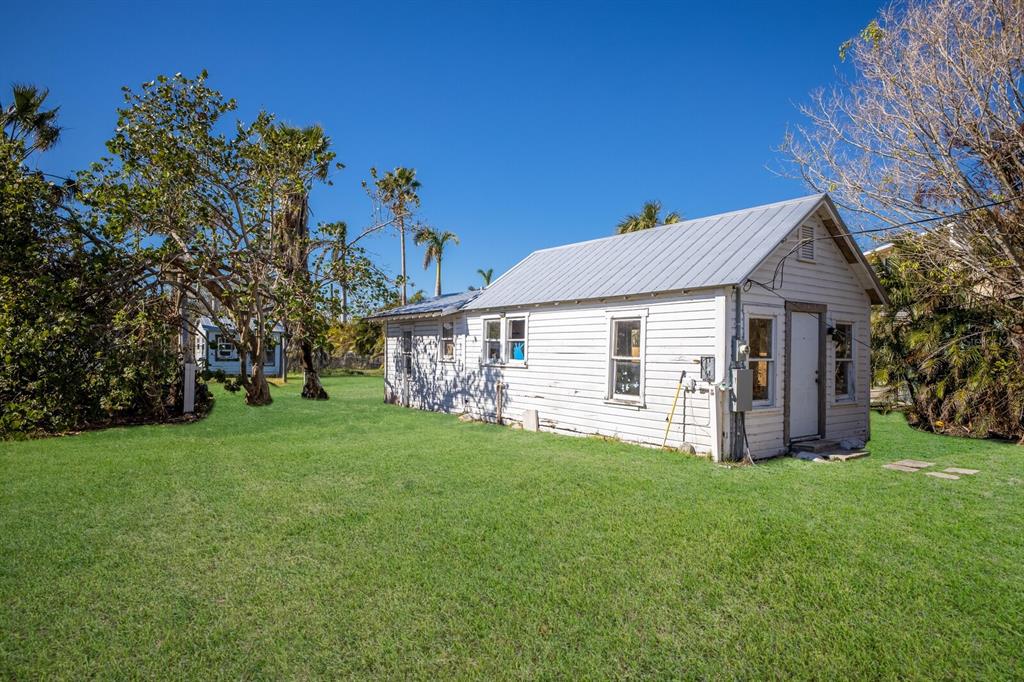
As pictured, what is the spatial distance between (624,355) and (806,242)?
13.0ft

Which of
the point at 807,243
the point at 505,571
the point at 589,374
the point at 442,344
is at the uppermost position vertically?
the point at 807,243

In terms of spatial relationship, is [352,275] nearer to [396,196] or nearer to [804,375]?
[396,196]

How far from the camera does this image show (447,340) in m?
16.8

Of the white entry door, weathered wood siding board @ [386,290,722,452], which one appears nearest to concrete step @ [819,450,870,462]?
the white entry door

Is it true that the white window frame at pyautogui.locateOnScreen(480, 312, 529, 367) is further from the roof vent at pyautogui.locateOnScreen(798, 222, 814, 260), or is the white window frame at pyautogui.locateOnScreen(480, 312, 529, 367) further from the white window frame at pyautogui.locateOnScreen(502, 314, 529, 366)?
the roof vent at pyautogui.locateOnScreen(798, 222, 814, 260)

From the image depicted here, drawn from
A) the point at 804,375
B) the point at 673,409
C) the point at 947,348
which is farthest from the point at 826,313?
the point at 673,409

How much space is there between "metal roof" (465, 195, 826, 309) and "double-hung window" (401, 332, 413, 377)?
13.0 ft

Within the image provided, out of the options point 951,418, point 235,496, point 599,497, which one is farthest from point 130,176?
point 951,418

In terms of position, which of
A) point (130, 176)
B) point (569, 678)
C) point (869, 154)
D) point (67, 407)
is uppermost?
point (869, 154)

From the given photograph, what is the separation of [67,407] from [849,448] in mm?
14356

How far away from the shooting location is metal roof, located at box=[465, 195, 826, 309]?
9.71 m

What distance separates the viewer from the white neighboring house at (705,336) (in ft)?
30.7

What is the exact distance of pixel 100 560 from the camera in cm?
477

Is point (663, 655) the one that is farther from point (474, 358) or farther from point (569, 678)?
point (474, 358)
